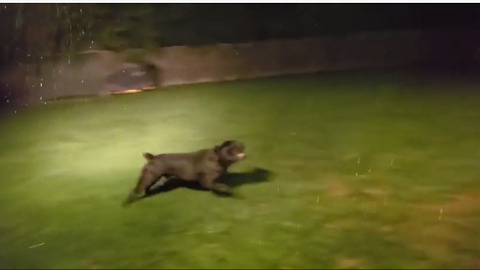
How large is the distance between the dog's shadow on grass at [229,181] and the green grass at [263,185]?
2.3 inches

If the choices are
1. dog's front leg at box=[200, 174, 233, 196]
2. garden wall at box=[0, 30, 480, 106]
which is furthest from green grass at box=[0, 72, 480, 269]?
garden wall at box=[0, 30, 480, 106]

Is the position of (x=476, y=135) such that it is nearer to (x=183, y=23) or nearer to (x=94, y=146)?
(x=94, y=146)

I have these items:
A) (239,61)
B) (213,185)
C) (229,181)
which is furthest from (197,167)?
(239,61)

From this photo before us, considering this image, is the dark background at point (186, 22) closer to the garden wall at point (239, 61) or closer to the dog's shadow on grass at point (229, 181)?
the garden wall at point (239, 61)

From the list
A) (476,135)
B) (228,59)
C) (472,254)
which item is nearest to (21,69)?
(228,59)

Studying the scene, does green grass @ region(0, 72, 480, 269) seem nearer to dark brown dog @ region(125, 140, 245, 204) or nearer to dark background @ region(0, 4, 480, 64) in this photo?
dark brown dog @ region(125, 140, 245, 204)

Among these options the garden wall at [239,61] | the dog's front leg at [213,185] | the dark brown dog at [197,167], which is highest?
the garden wall at [239,61]

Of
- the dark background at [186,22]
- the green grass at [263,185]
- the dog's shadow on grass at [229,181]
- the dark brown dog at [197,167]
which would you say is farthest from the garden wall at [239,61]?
the dark brown dog at [197,167]

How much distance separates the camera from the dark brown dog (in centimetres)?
284

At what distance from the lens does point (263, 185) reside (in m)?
3.01

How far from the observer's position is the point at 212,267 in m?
2.19

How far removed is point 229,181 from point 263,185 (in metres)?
0.17

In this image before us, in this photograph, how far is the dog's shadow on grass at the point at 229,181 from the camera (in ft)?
9.73

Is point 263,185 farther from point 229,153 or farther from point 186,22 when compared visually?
point 186,22
